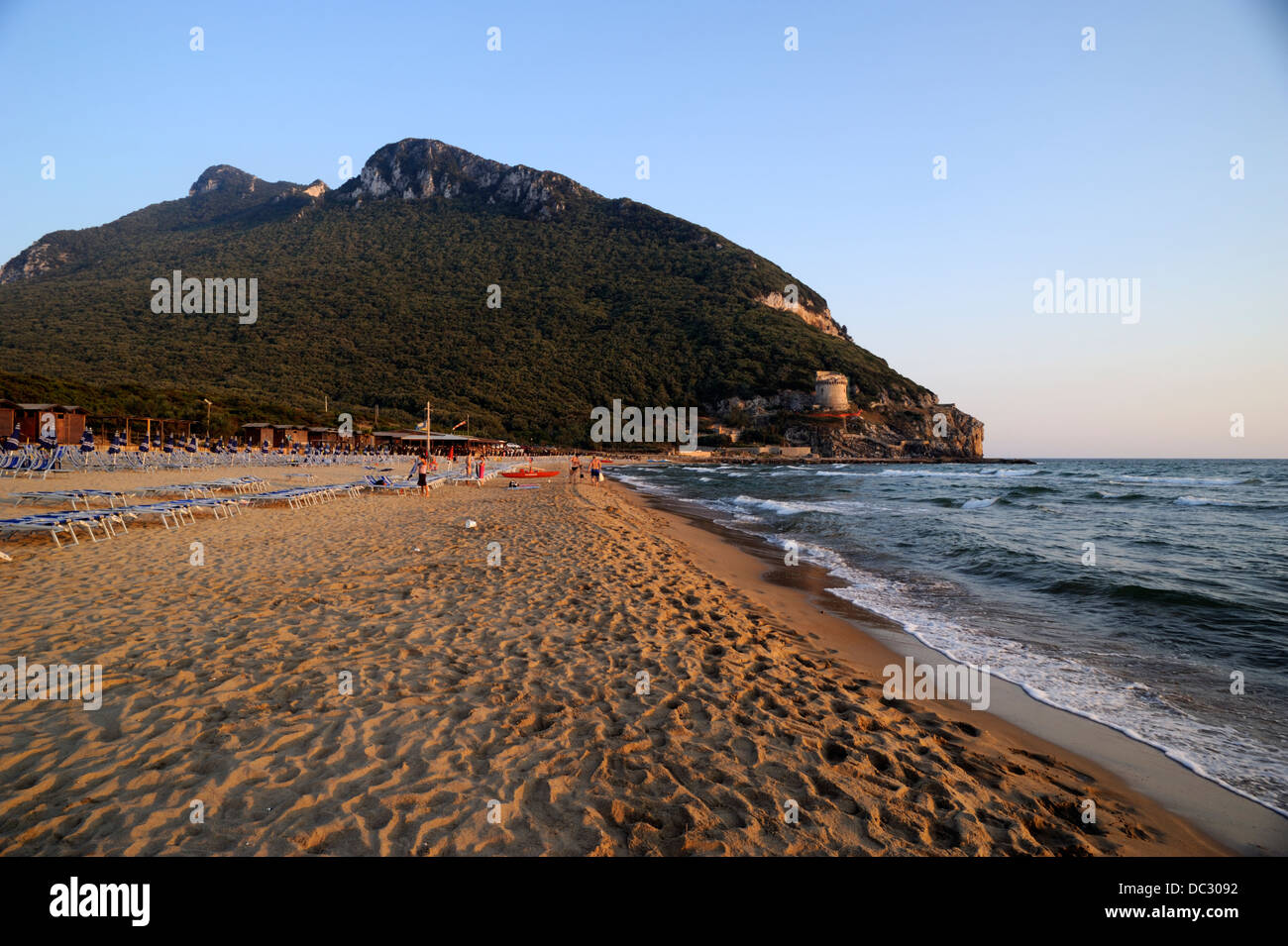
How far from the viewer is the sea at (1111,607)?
16.7 ft

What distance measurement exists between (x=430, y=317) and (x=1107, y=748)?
97.3 meters

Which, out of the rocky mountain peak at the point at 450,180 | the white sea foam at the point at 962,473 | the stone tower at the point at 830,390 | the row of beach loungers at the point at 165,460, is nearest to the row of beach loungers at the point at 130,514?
the row of beach loungers at the point at 165,460

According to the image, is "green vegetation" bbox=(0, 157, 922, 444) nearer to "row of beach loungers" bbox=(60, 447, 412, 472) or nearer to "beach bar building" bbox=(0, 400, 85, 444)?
"beach bar building" bbox=(0, 400, 85, 444)

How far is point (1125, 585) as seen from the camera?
31.9 feet

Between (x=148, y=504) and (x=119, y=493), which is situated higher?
(x=119, y=493)

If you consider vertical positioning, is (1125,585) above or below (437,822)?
below

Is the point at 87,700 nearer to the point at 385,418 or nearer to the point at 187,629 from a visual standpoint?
the point at 187,629

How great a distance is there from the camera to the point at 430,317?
295 feet

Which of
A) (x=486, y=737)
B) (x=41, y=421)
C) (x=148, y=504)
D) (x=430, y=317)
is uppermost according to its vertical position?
(x=430, y=317)

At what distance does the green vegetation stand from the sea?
49.5 metres

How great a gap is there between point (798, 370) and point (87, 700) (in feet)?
337

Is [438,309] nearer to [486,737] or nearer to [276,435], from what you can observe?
[276,435]

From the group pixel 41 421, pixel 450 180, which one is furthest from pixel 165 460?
pixel 450 180
